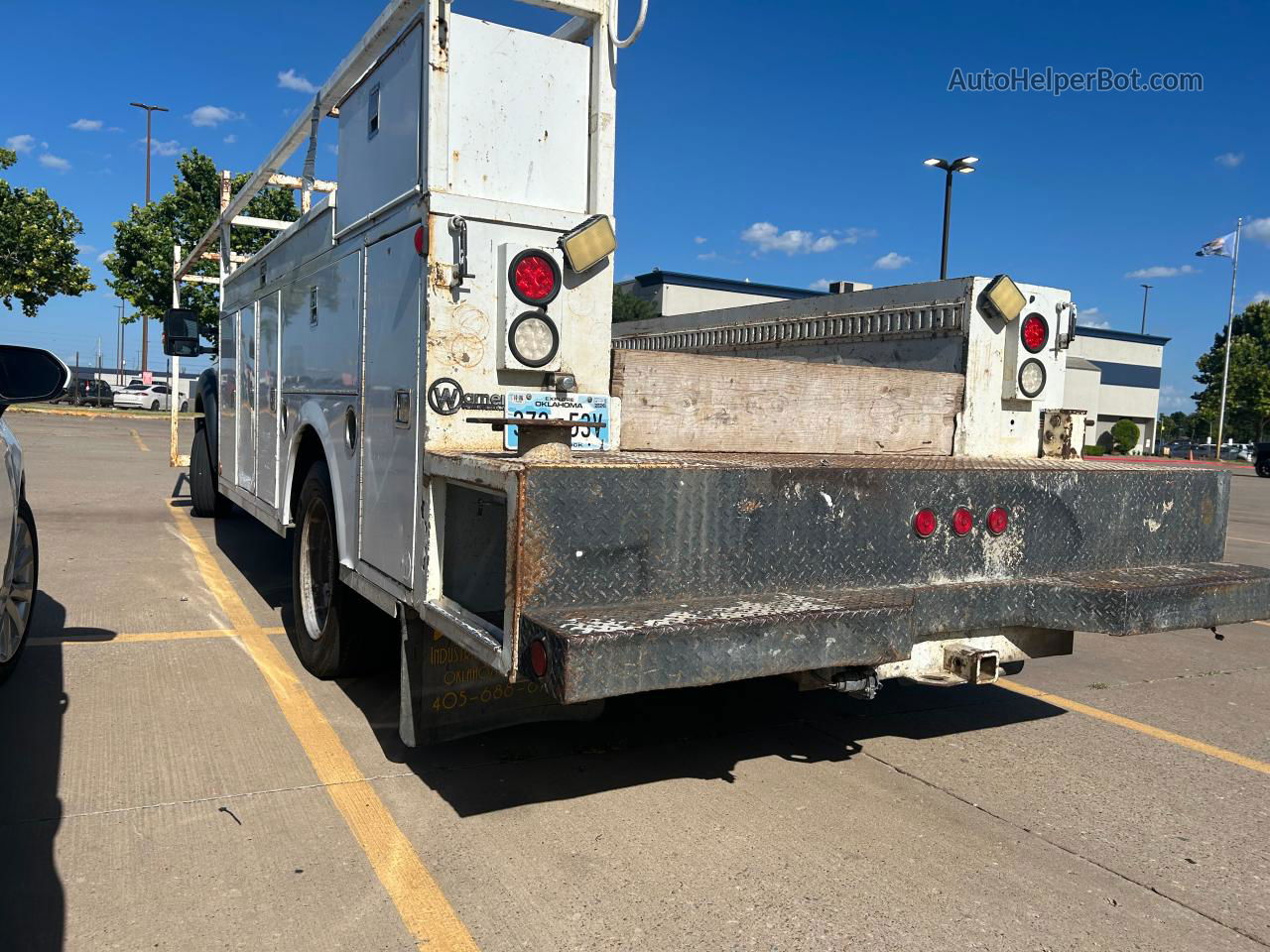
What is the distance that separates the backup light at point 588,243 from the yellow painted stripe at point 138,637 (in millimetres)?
3510

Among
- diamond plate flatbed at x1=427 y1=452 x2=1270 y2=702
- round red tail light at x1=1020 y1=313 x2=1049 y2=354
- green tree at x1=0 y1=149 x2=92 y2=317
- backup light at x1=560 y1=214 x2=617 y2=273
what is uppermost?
green tree at x1=0 y1=149 x2=92 y2=317

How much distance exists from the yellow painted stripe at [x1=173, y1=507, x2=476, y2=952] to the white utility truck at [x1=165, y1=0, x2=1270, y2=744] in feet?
1.10

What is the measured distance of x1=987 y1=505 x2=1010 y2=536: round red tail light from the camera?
11.1ft

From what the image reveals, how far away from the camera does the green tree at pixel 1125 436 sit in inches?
1877

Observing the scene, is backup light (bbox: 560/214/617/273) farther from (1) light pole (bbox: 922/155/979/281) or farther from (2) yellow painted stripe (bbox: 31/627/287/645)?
(1) light pole (bbox: 922/155/979/281)

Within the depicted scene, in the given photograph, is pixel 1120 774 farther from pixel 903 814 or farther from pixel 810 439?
pixel 810 439

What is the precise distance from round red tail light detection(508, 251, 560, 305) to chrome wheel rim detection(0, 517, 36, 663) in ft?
8.10

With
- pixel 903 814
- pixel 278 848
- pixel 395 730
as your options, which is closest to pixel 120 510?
pixel 395 730

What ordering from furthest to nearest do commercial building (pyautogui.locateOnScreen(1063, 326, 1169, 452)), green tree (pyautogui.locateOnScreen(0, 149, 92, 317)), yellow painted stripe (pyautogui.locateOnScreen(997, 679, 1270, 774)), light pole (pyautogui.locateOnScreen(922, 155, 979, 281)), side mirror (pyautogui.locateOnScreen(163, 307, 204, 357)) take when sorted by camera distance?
1. commercial building (pyautogui.locateOnScreen(1063, 326, 1169, 452))
2. green tree (pyautogui.locateOnScreen(0, 149, 92, 317))
3. light pole (pyautogui.locateOnScreen(922, 155, 979, 281))
4. side mirror (pyautogui.locateOnScreen(163, 307, 204, 357))
5. yellow painted stripe (pyautogui.locateOnScreen(997, 679, 1270, 774))

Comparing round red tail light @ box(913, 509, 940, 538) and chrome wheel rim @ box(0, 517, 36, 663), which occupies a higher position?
round red tail light @ box(913, 509, 940, 538)

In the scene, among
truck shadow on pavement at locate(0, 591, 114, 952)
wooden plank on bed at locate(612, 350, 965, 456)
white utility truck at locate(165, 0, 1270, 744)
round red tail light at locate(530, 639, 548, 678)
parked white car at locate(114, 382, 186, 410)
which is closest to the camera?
round red tail light at locate(530, 639, 548, 678)

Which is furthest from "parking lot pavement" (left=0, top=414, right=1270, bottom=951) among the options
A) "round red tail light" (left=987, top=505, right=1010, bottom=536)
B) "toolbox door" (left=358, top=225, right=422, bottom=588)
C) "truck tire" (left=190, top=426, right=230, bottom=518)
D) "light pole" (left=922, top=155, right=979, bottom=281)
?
"light pole" (left=922, top=155, right=979, bottom=281)

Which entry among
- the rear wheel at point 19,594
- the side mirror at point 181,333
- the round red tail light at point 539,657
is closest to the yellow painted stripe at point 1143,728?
the round red tail light at point 539,657

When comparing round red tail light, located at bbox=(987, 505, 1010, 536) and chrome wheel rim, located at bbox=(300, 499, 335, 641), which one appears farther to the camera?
chrome wheel rim, located at bbox=(300, 499, 335, 641)
